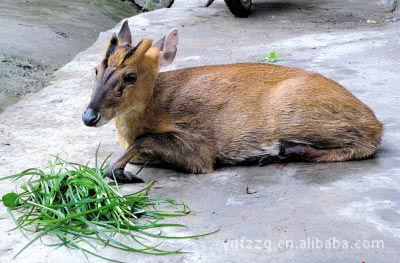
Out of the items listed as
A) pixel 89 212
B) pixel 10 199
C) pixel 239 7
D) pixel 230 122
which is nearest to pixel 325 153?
pixel 230 122

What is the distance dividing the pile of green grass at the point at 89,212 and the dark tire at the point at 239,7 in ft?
23.3

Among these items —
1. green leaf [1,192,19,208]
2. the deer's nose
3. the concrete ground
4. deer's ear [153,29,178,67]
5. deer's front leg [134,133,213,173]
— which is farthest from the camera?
deer's ear [153,29,178,67]

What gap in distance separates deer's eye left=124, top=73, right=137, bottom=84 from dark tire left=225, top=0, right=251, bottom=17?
262 inches

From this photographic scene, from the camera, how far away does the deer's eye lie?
464cm

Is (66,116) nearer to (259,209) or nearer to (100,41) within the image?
(259,209)

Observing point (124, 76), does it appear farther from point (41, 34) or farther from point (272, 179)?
point (41, 34)

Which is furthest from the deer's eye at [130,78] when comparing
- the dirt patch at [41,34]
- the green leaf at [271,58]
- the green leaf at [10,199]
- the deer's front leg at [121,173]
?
the green leaf at [271,58]

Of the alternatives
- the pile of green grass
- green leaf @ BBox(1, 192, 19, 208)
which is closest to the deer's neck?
the pile of green grass

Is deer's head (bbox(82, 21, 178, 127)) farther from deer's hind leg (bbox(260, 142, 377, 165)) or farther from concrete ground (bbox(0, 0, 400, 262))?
deer's hind leg (bbox(260, 142, 377, 165))

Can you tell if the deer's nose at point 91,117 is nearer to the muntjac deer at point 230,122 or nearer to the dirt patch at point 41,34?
the muntjac deer at point 230,122

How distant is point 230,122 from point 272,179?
1.72 feet

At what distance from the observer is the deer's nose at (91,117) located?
174 inches

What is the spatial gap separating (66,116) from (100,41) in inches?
146

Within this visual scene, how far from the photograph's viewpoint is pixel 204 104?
4918 mm
